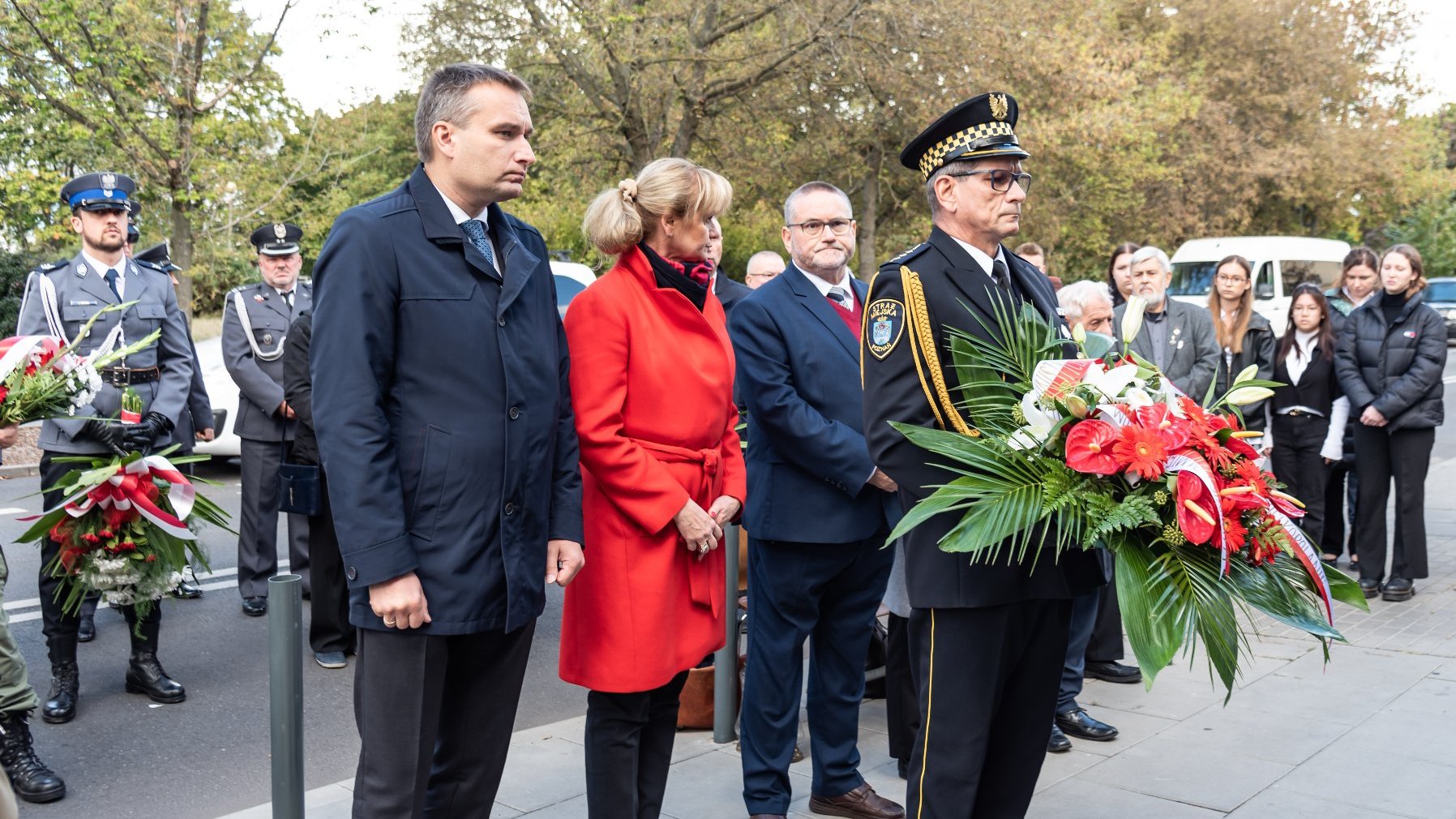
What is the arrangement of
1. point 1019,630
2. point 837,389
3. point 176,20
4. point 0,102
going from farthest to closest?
1. point 0,102
2. point 176,20
3. point 837,389
4. point 1019,630

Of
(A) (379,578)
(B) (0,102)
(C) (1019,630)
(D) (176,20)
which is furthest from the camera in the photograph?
(B) (0,102)

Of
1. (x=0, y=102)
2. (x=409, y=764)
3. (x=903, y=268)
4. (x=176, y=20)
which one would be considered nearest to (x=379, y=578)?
(x=409, y=764)

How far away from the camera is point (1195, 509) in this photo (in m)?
2.75

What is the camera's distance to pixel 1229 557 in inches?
116

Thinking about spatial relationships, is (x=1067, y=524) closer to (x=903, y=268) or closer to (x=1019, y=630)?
(x=1019, y=630)

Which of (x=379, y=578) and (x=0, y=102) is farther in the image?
(x=0, y=102)

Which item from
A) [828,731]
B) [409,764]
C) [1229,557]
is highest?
[1229,557]

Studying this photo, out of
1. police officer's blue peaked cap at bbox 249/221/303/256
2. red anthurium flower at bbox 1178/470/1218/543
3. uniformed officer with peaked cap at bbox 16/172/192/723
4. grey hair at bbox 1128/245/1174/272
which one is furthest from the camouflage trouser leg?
grey hair at bbox 1128/245/1174/272

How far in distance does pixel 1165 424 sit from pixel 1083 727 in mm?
2753

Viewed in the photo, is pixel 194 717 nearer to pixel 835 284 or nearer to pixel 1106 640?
pixel 835 284

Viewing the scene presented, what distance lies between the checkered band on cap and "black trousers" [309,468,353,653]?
405cm

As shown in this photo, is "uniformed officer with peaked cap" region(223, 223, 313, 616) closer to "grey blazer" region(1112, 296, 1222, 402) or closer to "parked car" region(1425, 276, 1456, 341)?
"grey blazer" region(1112, 296, 1222, 402)

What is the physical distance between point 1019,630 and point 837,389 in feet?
4.17

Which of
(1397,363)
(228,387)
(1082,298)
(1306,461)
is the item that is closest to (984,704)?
(1082,298)
